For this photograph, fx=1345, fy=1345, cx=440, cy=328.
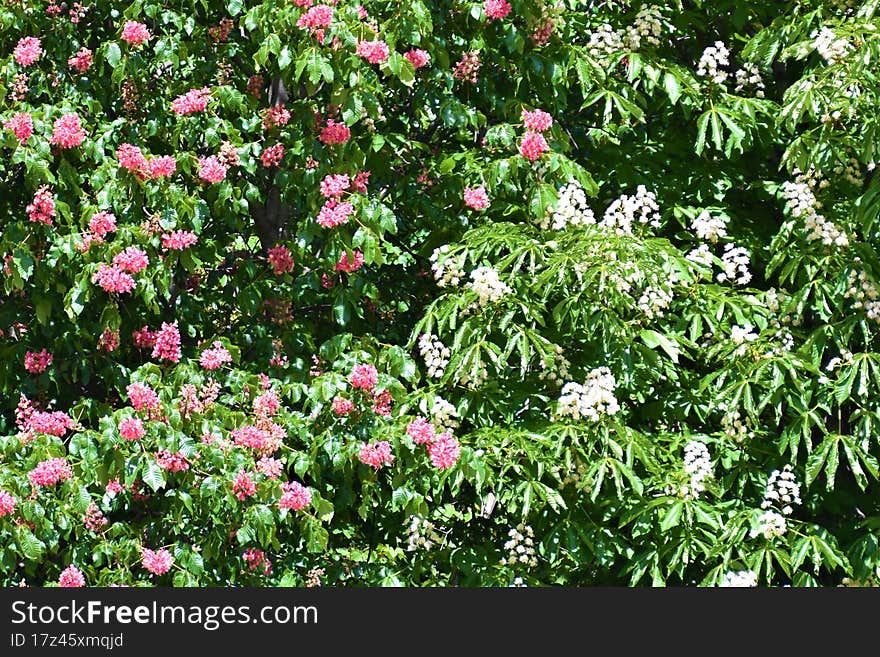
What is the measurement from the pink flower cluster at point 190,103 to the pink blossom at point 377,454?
167 cm

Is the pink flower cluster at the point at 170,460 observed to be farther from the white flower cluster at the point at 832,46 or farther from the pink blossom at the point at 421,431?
the white flower cluster at the point at 832,46

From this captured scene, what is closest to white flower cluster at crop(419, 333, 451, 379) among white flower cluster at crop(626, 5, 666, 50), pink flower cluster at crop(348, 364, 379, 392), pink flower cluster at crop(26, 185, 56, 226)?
pink flower cluster at crop(348, 364, 379, 392)

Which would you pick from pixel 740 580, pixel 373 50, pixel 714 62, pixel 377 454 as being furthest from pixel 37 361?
pixel 714 62

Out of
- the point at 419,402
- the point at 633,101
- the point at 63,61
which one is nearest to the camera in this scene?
the point at 419,402

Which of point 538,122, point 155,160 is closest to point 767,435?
point 538,122

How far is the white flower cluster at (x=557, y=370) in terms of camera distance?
5621mm

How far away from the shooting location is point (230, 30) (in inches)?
251

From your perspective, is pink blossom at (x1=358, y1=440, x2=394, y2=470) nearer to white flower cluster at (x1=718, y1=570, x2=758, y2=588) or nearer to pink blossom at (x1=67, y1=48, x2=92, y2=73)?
white flower cluster at (x1=718, y1=570, x2=758, y2=588)

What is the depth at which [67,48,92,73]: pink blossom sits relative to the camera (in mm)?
6105

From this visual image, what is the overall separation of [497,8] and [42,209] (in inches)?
84.7

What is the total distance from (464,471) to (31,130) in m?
2.28

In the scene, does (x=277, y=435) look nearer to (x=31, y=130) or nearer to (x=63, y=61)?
(x=31, y=130)

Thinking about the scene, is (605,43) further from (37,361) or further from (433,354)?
(37,361)

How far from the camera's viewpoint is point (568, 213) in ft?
18.9
